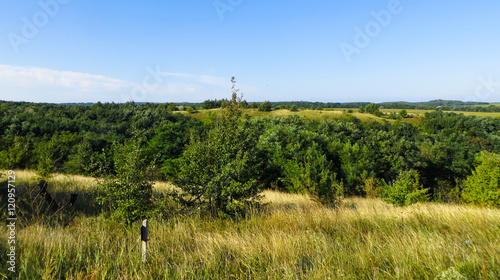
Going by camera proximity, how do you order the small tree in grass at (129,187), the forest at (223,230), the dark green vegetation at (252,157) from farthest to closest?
the dark green vegetation at (252,157), the small tree in grass at (129,187), the forest at (223,230)

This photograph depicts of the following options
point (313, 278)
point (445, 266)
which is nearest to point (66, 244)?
point (313, 278)

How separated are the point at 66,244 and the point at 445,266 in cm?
562

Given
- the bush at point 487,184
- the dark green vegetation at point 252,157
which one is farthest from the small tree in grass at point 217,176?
the bush at point 487,184

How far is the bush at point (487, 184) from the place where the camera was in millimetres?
20234

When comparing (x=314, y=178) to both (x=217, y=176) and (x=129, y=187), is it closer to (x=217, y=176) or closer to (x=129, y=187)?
(x=217, y=176)

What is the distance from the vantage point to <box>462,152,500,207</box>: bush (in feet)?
66.4

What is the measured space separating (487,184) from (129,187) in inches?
1089

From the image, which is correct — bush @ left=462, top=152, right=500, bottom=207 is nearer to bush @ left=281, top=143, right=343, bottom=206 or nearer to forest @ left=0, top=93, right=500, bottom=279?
bush @ left=281, top=143, right=343, bottom=206

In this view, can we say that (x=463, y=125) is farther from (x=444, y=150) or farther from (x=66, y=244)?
(x=66, y=244)

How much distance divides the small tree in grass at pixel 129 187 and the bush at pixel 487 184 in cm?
2541

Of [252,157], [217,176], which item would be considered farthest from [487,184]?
[217,176]

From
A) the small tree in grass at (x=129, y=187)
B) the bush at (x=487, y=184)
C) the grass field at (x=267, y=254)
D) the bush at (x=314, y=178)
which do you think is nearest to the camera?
the grass field at (x=267, y=254)

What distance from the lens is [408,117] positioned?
117938mm

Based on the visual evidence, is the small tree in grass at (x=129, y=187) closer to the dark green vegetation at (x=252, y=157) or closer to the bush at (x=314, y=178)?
the dark green vegetation at (x=252, y=157)
